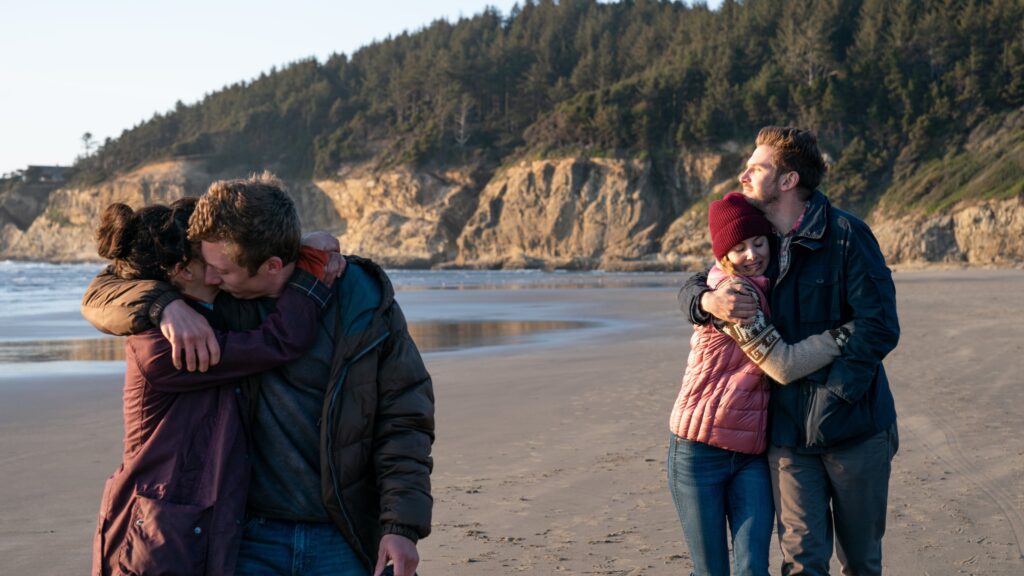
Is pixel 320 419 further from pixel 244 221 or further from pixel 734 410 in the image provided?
pixel 734 410

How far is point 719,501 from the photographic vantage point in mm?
3092

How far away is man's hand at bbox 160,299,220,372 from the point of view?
2.14 meters

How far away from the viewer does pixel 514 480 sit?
19.1 ft

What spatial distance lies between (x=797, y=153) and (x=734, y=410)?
86cm

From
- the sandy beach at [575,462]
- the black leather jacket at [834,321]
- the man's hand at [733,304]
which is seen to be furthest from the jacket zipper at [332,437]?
the sandy beach at [575,462]

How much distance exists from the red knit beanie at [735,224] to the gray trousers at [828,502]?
0.66 meters

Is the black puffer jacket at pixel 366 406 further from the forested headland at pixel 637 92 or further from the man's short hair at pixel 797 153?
the forested headland at pixel 637 92

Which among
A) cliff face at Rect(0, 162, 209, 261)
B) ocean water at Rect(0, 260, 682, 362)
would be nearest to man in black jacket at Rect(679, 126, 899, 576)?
ocean water at Rect(0, 260, 682, 362)

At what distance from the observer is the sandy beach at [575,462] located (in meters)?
4.45

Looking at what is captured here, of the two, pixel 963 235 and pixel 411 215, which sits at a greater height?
pixel 411 215

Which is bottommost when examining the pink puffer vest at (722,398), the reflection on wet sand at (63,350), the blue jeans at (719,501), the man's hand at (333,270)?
the reflection on wet sand at (63,350)

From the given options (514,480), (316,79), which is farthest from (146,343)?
(316,79)

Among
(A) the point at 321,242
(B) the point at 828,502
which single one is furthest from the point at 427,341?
(A) the point at 321,242

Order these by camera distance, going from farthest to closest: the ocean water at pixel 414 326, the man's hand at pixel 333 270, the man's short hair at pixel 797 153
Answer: the ocean water at pixel 414 326 < the man's short hair at pixel 797 153 < the man's hand at pixel 333 270
